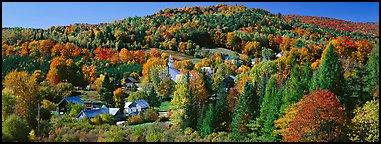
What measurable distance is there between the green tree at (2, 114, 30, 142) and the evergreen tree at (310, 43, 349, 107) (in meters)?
18.6

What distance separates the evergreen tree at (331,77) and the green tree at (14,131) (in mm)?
18564

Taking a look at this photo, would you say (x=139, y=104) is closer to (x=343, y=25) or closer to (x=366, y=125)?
(x=366, y=125)

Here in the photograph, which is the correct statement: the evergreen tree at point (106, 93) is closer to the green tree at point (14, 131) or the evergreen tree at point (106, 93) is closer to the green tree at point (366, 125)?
the green tree at point (14, 131)

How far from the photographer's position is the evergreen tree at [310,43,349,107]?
2386 cm

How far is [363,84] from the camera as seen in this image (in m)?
25.8

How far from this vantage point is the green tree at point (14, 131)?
71.2 feet

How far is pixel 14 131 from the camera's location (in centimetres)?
2220

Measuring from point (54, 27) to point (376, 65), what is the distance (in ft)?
358

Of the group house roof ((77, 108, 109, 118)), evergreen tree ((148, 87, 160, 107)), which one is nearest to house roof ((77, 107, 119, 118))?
house roof ((77, 108, 109, 118))

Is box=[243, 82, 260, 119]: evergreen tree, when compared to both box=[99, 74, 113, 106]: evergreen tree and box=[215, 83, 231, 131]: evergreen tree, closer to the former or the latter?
box=[215, 83, 231, 131]: evergreen tree

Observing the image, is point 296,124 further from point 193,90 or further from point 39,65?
point 39,65

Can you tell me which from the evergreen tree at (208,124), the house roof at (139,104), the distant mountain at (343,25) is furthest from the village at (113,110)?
the distant mountain at (343,25)

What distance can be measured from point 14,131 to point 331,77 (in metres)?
20.0

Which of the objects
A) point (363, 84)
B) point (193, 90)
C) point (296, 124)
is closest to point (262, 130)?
point (296, 124)
